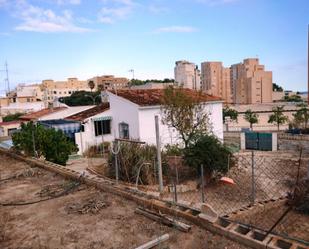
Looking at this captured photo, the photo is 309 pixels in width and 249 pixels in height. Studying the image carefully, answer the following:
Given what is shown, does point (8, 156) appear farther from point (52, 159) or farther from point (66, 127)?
point (66, 127)

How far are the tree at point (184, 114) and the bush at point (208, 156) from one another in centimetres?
335

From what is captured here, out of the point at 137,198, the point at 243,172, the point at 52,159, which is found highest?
the point at 137,198

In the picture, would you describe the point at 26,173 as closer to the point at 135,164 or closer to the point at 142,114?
the point at 135,164

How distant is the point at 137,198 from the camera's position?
5.18 m

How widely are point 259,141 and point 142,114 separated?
12.0 metres

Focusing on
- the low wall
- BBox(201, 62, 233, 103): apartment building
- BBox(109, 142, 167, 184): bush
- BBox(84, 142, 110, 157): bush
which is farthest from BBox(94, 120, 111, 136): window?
BBox(201, 62, 233, 103): apartment building

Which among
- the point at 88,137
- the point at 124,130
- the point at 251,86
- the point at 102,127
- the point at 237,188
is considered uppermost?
the point at 251,86

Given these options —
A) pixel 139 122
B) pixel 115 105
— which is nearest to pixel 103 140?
pixel 115 105

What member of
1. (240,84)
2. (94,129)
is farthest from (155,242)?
(240,84)

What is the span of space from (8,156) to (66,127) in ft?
27.2

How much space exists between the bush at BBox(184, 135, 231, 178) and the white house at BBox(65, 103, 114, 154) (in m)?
10.1

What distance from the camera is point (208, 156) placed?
486 inches

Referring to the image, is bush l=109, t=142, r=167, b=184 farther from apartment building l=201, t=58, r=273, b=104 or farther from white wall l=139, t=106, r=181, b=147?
apartment building l=201, t=58, r=273, b=104

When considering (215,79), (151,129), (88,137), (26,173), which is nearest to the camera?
(26,173)
